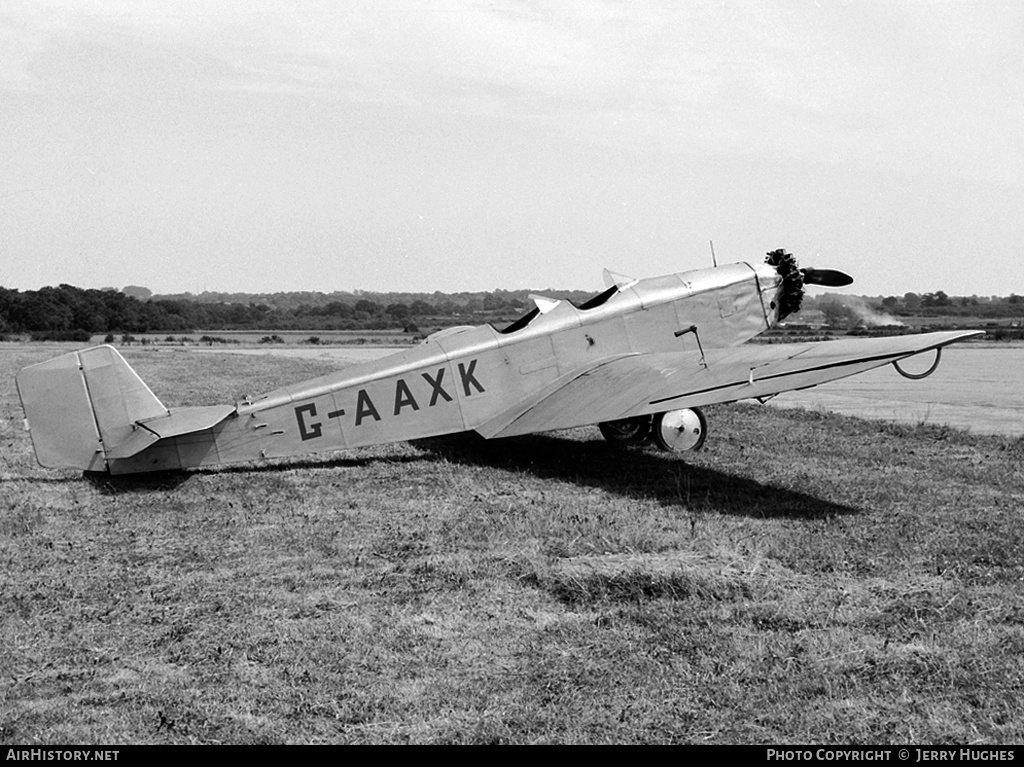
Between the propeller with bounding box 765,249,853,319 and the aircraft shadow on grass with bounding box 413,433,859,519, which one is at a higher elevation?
the propeller with bounding box 765,249,853,319

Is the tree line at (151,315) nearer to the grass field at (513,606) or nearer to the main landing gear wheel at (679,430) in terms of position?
the main landing gear wheel at (679,430)

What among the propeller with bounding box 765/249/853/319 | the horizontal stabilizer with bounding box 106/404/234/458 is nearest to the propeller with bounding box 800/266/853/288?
the propeller with bounding box 765/249/853/319

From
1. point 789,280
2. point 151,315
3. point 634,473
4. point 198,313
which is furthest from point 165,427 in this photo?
point 198,313

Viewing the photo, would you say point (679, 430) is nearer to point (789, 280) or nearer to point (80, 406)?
point (789, 280)

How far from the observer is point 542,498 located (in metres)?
9.88

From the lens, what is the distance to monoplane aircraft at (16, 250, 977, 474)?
9.89 metres

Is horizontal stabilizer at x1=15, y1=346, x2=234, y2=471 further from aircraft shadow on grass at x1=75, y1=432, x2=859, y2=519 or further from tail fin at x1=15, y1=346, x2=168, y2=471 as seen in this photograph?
aircraft shadow on grass at x1=75, y1=432, x2=859, y2=519

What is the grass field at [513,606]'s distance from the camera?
4629mm

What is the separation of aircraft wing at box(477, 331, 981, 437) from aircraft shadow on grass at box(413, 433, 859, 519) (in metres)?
0.79

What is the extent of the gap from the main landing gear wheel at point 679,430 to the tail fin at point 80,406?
253 inches

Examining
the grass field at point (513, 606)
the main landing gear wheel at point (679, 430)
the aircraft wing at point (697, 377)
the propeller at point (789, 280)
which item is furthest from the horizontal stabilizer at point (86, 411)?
the propeller at point (789, 280)

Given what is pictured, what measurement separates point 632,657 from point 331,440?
648 centimetres

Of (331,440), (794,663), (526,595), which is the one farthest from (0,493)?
(794,663)

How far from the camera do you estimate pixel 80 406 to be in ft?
32.4
